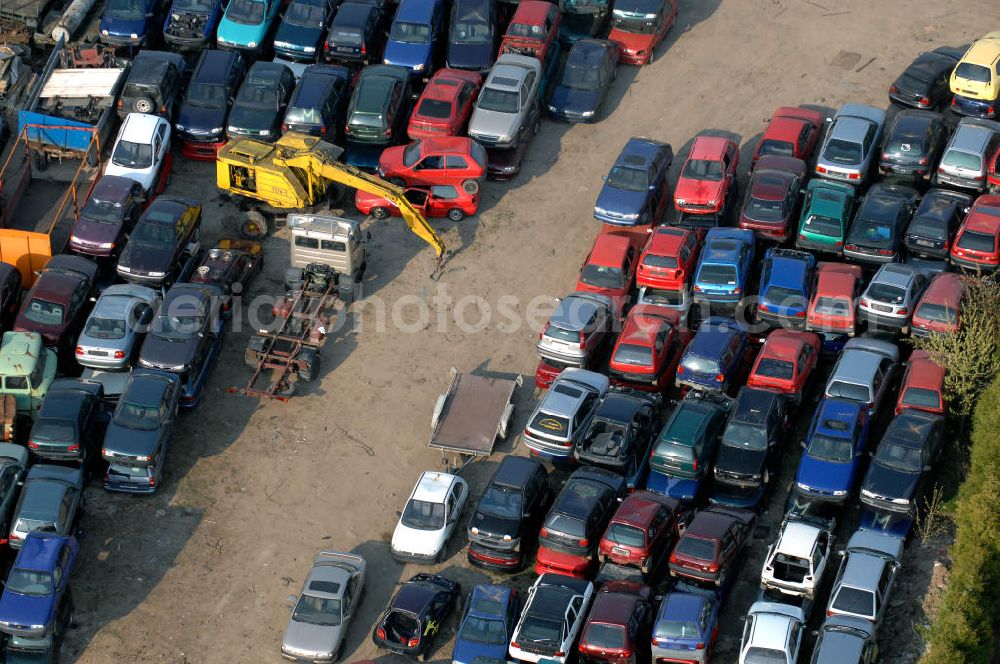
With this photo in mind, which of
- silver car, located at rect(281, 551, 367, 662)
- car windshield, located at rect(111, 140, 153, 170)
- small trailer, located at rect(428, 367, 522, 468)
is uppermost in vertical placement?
car windshield, located at rect(111, 140, 153, 170)

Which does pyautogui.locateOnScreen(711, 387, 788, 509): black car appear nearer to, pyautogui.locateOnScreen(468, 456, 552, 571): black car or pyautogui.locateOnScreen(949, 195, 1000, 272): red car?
pyautogui.locateOnScreen(468, 456, 552, 571): black car

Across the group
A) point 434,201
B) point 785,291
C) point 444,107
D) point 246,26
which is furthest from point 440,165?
point 785,291

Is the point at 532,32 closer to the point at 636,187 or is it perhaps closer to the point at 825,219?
the point at 636,187

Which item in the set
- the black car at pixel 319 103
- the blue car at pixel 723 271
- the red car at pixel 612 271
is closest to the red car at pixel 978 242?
the blue car at pixel 723 271

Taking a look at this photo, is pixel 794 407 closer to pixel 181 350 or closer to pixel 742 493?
pixel 742 493

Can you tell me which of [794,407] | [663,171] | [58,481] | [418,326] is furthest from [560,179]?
[58,481]

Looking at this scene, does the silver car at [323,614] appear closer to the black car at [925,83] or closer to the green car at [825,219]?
the green car at [825,219]

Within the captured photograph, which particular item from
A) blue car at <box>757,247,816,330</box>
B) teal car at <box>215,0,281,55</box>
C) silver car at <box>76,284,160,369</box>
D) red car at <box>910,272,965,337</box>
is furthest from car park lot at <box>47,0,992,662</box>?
teal car at <box>215,0,281,55</box>
